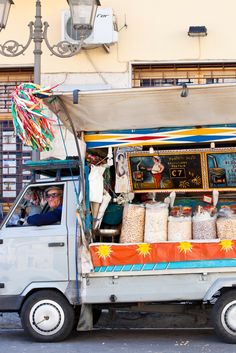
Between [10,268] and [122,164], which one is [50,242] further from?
[122,164]

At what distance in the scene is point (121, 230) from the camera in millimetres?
8117

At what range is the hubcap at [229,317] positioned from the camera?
773cm

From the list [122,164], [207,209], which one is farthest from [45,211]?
[207,209]

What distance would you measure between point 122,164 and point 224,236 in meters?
1.56

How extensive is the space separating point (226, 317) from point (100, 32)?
285 inches

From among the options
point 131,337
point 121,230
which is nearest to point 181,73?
point 121,230

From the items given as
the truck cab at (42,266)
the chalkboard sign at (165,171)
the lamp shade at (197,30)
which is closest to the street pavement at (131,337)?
the truck cab at (42,266)

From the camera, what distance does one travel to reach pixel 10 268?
8047 millimetres

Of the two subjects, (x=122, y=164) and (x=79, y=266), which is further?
(x=122, y=164)

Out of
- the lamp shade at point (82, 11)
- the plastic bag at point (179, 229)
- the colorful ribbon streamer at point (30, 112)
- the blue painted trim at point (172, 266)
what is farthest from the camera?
the lamp shade at point (82, 11)

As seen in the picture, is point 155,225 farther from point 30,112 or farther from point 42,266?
point 30,112

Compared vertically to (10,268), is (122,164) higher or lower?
higher

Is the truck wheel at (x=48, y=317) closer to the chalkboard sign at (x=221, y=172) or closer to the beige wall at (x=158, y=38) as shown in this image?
the chalkboard sign at (x=221, y=172)

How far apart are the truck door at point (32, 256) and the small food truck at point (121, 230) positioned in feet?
0.04
